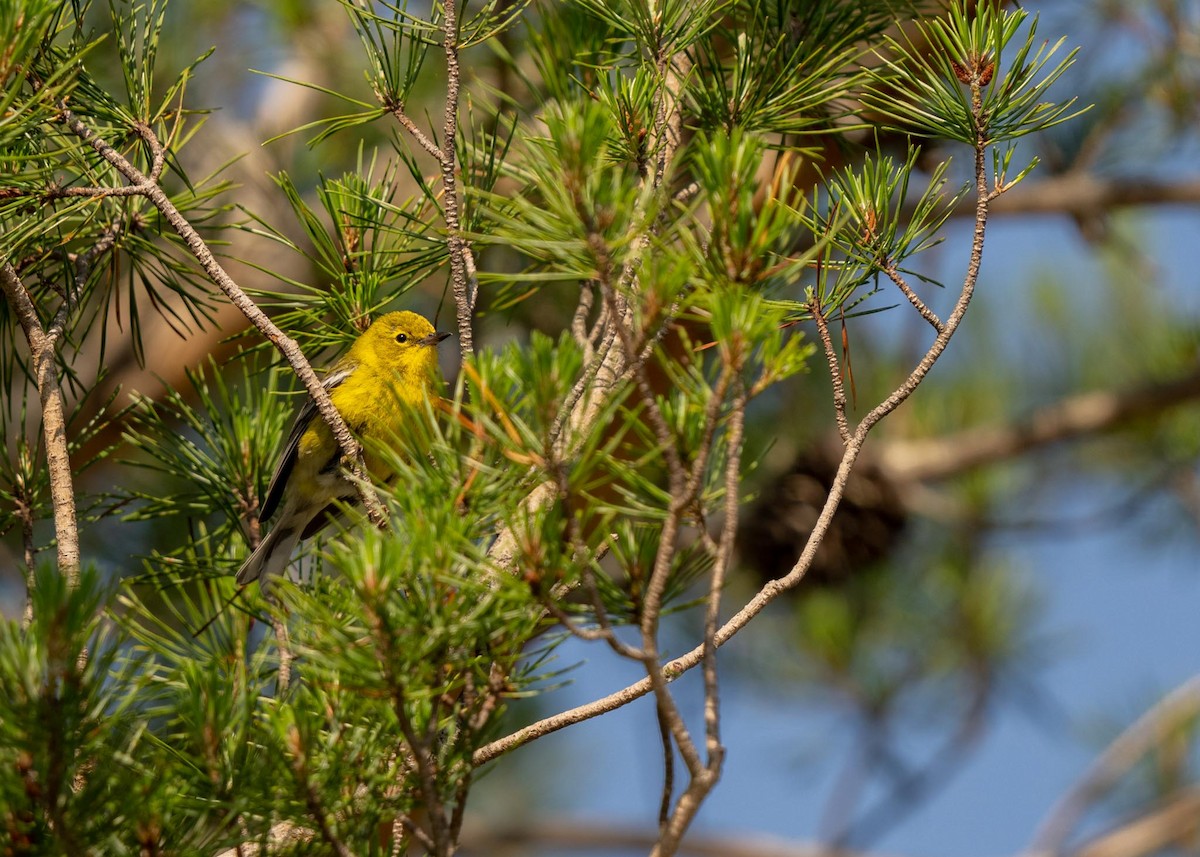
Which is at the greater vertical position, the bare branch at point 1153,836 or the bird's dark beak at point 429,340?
the bird's dark beak at point 429,340

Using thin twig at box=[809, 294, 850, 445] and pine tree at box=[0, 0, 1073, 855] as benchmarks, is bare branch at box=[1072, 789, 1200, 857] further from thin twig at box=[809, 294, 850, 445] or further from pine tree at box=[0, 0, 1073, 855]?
thin twig at box=[809, 294, 850, 445]

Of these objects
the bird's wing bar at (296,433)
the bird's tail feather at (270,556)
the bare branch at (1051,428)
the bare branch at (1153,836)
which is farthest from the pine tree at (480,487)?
the bare branch at (1153,836)

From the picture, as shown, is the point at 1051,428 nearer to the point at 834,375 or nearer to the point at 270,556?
the point at 270,556

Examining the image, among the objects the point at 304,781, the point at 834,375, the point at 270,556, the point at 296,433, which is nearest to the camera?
the point at 304,781

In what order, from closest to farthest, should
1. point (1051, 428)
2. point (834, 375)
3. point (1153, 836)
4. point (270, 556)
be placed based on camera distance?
point (834, 375), point (270, 556), point (1153, 836), point (1051, 428)

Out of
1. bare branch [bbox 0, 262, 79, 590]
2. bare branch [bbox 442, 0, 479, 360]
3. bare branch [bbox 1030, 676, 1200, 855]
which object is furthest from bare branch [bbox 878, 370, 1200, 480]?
bare branch [bbox 0, 262, 79, 590]

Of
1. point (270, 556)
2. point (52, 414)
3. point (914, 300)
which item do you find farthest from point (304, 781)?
point (270, 556)

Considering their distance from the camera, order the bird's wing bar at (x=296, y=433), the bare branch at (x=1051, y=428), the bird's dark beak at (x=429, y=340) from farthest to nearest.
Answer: the bare branch at (x=1051, y=428) < the bird's dark beak at (x=429, y=340) < the bird's wing bar at (x=296, y=433)

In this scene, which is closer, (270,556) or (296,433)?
→ (270,556)

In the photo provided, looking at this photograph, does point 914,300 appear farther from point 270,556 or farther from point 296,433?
point 296,433

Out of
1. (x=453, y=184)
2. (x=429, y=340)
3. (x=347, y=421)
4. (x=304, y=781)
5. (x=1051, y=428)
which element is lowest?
(x=304, y=781)

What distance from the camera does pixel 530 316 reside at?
12.1 ft

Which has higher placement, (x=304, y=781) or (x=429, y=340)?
(x=429, y=340)

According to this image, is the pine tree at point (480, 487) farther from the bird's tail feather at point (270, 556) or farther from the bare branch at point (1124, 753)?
the bare branch at point (1124, 753)
